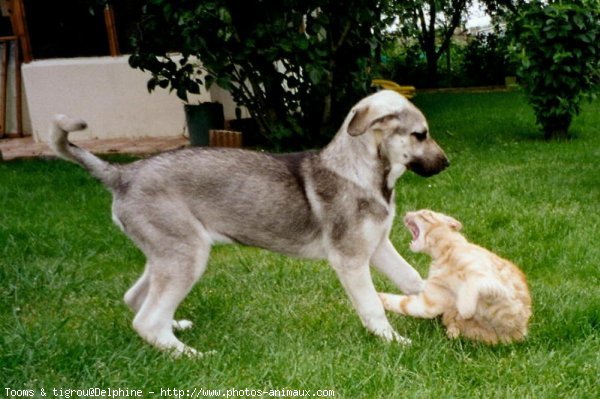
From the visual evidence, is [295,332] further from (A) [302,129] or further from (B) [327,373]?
(A) [302,129]

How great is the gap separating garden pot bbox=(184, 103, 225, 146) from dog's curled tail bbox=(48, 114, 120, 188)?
7.72m

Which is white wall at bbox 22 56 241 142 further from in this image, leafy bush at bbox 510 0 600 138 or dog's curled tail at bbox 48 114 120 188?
dog's curled tail at bbox 48 114 120 188

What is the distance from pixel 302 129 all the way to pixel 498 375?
7.21 m

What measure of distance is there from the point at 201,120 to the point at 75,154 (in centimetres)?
781

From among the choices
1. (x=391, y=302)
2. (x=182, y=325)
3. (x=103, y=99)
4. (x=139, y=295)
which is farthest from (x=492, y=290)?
(x=103, y=99)

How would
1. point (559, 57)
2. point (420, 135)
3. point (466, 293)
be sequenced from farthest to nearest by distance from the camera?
point (559, 57) → point (420, 135) → point (466, 293)

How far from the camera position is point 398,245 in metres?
5.70

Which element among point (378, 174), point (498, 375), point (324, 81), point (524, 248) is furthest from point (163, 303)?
point (324, 81)

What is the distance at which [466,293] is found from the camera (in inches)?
140

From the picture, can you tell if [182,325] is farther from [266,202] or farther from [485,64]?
[485,64]

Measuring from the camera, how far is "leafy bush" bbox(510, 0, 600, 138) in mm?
10102

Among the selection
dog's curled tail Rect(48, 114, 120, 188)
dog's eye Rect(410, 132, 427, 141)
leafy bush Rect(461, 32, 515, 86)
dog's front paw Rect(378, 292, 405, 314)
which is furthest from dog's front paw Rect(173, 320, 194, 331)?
leafy bush Rect(461, 32, 515, 86)

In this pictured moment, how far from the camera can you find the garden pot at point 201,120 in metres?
11.6

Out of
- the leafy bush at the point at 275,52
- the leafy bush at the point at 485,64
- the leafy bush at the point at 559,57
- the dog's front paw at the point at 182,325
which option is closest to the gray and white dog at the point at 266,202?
the dog's front paw at the point at 182,325
